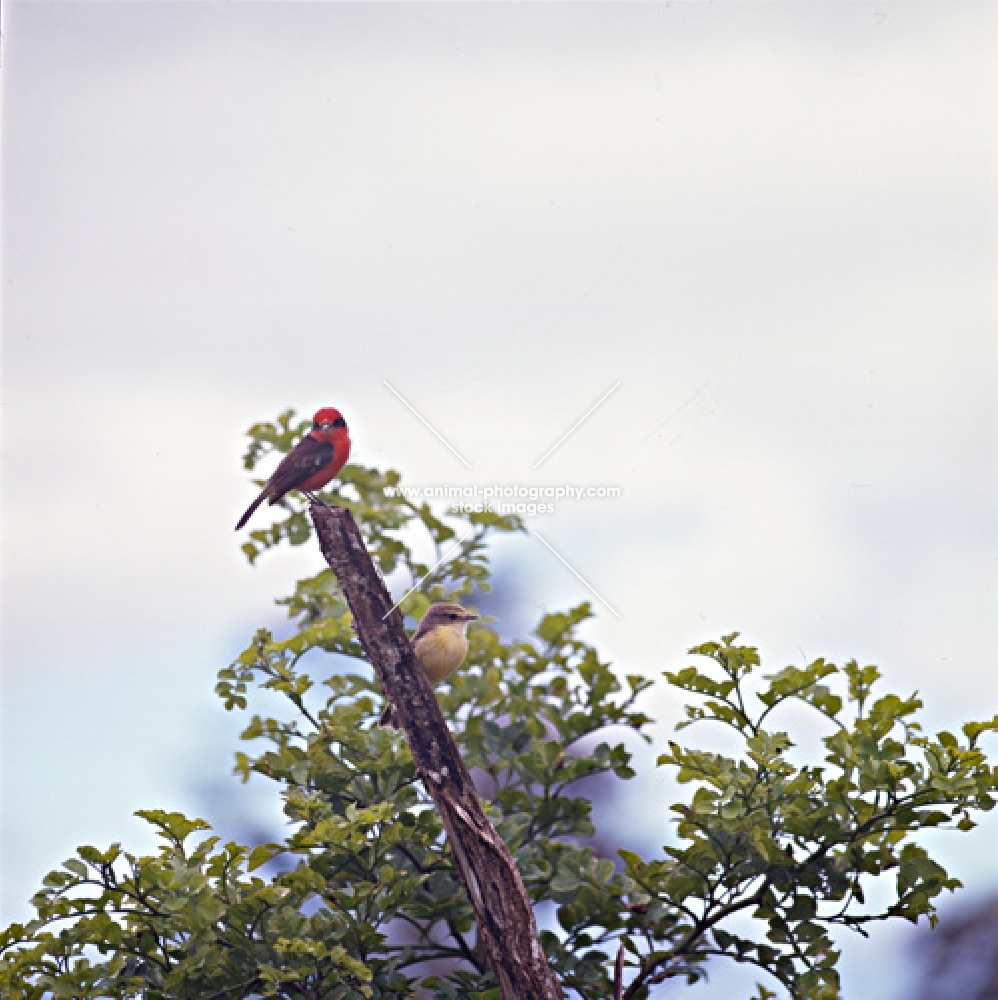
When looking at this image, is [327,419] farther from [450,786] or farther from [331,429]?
[450,786]

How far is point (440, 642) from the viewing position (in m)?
1.65

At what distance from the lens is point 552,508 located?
1.75 meters

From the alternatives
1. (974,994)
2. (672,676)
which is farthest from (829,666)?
(974,994)

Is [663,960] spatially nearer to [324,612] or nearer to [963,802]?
[963,802]

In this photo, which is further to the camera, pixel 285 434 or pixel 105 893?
pixel 285 434

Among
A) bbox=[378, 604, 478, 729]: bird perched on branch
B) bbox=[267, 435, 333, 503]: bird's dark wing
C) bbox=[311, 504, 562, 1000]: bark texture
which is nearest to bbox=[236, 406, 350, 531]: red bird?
bbox=[267, 435, 333, 503]: bird's dark wing

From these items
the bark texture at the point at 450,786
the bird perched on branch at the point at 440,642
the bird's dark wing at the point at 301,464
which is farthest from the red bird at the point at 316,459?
the bird perched on branch at the point at 440,642

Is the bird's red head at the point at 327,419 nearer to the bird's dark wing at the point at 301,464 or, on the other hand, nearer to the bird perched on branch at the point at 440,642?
the bird's dark wing at the point at 301,464

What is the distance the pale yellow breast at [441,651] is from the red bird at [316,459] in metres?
0.25

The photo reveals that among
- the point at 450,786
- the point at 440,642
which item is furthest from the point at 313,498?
the point at 450,786

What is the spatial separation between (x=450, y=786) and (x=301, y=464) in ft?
1.44

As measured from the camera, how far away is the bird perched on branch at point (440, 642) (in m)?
1.63

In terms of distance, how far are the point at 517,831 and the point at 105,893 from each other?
0.50m

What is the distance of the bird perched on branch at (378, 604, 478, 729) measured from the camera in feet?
5.34
